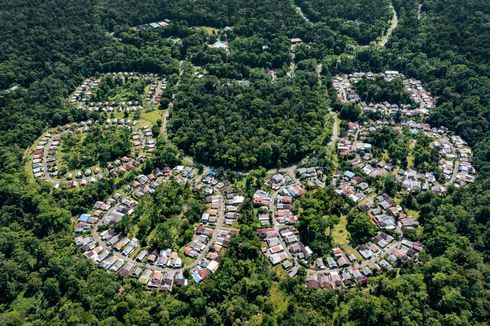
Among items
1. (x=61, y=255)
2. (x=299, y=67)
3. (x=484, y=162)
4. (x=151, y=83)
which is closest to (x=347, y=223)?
(x=484, y=162)

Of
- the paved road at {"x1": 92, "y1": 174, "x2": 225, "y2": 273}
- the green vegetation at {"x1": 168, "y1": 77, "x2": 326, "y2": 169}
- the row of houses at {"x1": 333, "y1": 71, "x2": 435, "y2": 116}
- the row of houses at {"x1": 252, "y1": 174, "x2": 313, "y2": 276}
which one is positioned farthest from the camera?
the row of houses at {"x1": 333, "y1": 71, "x2": 435, "y2": 116}

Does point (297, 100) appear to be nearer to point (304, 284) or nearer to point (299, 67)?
point (299, 67)

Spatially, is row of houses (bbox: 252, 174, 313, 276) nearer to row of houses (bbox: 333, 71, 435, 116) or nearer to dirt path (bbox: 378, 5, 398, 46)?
row of houses (bbox: 333, 71, 435, 116)

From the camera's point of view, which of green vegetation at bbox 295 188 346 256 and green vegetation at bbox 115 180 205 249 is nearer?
green vegetation at bbox 295 188 346 256

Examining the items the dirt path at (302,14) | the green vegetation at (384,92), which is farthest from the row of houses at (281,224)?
the dirt path at (302,14)

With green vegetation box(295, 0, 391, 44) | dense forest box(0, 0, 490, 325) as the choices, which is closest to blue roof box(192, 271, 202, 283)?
dense forest box(0, 0, 490, 325)

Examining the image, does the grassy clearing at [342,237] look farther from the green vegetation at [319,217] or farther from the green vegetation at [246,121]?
the green vegetation at [246,121]
